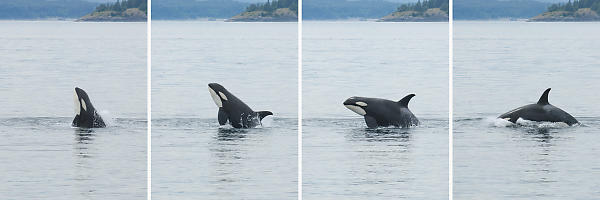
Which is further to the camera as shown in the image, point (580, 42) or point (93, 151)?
point (580, 42)

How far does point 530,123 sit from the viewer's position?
→ 1497cm

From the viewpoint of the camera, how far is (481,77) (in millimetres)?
20922

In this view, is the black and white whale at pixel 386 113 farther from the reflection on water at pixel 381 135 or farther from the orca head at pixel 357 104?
the reflection on water at pixel 381 135

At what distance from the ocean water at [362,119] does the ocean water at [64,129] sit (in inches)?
95.8

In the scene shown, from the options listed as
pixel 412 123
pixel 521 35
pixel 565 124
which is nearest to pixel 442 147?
pixel 412 123

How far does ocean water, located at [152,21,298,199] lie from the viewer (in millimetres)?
12961

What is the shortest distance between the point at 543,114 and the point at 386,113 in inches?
86.7

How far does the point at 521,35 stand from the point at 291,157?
33.9ft

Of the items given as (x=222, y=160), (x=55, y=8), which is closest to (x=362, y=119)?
(x=222, y=160)

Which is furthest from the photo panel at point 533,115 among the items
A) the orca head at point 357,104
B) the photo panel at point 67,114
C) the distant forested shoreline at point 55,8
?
the distant forested shoreline at point 55,8

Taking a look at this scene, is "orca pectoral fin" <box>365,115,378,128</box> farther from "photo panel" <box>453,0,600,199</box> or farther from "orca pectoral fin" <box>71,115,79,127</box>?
"orca pectoral fin" <box>71,115,79,127</box>

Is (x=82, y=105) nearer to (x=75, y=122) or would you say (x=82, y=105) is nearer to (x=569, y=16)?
(x=75, y=122)

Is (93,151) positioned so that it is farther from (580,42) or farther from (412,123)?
(580,42)

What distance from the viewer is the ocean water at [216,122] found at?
42.5ft
